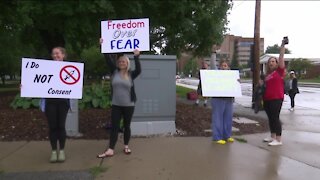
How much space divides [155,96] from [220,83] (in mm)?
1365

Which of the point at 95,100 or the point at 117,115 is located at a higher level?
the point at 117,115

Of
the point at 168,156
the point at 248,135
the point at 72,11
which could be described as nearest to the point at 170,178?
the point at 168,156

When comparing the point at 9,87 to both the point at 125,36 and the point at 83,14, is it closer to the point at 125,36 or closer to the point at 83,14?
the point at 83,14

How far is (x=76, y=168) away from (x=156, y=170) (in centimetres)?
114

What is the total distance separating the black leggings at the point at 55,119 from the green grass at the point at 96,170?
2.52ft

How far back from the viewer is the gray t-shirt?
6926 mm

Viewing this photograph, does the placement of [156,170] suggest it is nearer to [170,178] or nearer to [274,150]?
[170,178]

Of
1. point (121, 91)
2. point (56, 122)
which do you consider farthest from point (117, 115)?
point (56, 122)

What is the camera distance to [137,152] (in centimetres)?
747

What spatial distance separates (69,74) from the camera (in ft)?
23.7

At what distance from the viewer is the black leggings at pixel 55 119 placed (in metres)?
6.68

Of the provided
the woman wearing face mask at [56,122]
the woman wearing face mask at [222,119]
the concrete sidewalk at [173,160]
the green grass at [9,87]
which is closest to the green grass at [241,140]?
the concrete sidewalk at [173,160]

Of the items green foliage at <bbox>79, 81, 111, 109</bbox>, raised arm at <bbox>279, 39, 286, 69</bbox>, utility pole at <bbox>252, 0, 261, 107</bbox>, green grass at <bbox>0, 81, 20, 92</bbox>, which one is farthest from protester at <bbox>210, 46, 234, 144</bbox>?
green grass at <bbox>0, 81, 20, 92</bbox>

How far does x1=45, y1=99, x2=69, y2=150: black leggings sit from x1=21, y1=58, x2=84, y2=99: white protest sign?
149 millimetres
